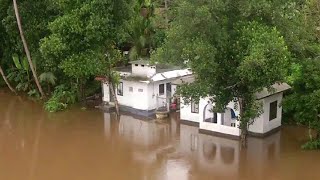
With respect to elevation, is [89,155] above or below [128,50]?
below

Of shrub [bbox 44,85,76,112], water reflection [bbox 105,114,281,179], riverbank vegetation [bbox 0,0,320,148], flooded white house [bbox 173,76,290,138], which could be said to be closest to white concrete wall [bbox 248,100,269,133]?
flooded white house [bbox 173,76,290,138]

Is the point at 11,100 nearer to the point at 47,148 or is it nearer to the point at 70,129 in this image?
the point at 70,129

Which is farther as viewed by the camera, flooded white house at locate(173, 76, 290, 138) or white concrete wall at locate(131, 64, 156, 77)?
white concrete wall at locate(131, 64, 156, 77)

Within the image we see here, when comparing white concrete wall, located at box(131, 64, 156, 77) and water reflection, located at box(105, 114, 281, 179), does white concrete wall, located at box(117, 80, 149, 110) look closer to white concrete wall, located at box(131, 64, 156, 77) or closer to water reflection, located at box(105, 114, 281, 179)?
white concrete wall, located at box(131, 64, 156, 77)

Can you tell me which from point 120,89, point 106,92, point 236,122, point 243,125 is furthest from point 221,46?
point 106,92

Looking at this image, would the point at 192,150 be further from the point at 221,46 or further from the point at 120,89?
the point at 120,89

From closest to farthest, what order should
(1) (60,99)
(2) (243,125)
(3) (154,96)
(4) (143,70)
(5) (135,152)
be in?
1. (2) (243,125)
2. (5) (135,152)
3. (3) (154,96)
4. (4) (143,70)
5. (1) (60,99)

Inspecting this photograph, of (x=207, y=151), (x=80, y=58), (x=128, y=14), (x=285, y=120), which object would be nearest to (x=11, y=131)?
(x=80, y=58)
